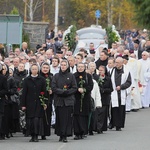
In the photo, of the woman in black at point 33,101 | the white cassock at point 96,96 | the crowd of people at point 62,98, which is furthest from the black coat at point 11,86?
the white cassock at point 96,96

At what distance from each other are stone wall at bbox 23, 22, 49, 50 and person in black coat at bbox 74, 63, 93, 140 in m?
23.8

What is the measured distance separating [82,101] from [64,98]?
37.3 inches

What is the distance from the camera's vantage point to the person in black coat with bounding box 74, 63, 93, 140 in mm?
19341

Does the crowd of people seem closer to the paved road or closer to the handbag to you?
the handbag

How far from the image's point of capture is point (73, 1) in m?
80.4

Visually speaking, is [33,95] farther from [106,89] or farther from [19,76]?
[106,89]

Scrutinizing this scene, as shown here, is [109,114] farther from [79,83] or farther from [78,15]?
[78,15]

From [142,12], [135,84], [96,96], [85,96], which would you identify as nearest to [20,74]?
[96,96]

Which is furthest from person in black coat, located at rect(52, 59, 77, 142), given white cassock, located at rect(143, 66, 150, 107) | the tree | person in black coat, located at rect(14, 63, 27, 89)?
the tree

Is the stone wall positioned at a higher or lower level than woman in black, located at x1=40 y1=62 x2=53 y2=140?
higher

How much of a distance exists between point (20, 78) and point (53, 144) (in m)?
2.91

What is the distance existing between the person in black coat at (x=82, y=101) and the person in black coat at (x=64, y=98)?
1.95 feet

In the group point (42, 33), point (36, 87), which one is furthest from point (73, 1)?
point (36, 87)

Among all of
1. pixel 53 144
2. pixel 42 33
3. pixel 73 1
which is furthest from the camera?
pixel 73 1
